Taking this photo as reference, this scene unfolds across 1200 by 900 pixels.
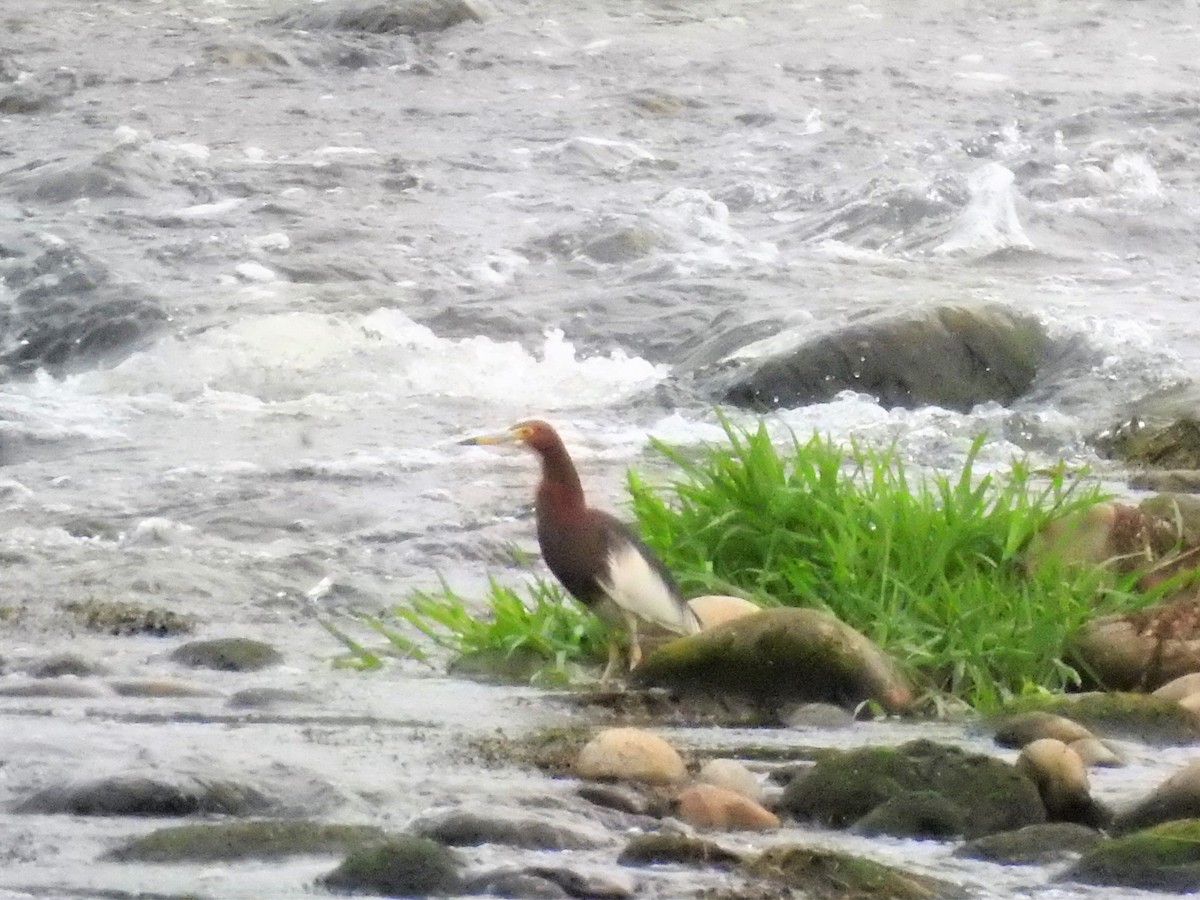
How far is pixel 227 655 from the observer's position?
5.21 meters

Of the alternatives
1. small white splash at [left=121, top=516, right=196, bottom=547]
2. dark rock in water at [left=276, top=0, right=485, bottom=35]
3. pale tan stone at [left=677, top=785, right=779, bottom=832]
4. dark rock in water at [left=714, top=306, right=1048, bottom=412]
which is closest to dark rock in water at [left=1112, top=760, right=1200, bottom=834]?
pale tan stone at [left=677, top=785, right=779, bottom=832]

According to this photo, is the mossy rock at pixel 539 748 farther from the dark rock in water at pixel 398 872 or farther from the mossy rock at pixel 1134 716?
the mossy rock at pixel 1134 716

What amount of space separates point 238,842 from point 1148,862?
1.32 m

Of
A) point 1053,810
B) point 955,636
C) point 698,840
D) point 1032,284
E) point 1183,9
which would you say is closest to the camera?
point 698,840

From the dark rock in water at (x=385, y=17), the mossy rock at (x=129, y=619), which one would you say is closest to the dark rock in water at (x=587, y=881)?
the mossy rock at (x=129, y=619)

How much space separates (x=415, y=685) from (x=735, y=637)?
76 centimetres

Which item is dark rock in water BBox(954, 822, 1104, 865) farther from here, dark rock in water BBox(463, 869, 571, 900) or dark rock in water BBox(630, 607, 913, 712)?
dark rock in water BBox(630, 607, 913, 712)

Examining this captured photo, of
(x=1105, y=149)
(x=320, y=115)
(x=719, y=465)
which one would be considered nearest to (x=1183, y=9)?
(x=1105, y=149)

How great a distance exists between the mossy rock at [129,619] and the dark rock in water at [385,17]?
483 inches

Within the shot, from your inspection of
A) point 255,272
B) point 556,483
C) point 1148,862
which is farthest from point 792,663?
point 255,272

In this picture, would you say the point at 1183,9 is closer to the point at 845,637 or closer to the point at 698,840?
the point at 845,637

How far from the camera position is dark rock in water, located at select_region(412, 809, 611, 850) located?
11.2ft

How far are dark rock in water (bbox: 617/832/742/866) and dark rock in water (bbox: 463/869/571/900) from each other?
0.62 ft

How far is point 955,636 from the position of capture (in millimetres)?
5031
